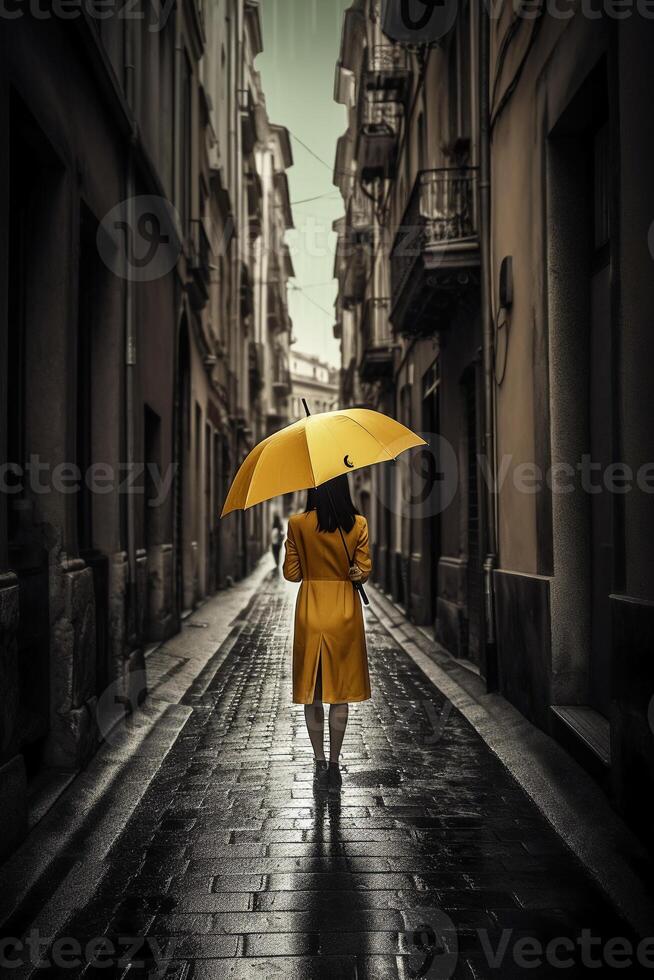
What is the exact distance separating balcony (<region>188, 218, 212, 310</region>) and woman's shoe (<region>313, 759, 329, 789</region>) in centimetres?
1004

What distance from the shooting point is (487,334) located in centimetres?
912


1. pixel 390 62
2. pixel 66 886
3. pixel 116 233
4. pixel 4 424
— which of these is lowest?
pixel 66 886

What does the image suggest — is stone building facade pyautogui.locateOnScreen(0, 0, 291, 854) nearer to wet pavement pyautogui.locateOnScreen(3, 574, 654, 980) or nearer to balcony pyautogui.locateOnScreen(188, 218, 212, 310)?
balcony pyautogui.locateOnScreen(188, 218, 212, 310)

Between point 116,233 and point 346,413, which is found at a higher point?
point 116,233

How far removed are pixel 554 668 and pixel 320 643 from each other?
6.25ft

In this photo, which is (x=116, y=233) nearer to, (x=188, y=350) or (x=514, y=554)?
(x=514, y=554)

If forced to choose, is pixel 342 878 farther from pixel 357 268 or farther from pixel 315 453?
pixel 357 268

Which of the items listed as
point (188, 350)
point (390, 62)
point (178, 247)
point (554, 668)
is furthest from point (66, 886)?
point (390, 62)

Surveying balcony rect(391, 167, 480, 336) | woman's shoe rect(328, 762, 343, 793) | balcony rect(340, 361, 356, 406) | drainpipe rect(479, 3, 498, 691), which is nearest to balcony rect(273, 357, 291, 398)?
balcony rect(340, 361, 356, 406)

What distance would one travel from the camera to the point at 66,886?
13.8ft

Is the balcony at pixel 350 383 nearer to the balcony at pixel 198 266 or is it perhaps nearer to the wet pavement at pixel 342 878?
the balcony at pixel 198 266

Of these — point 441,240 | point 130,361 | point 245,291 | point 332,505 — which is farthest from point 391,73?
point 332,505

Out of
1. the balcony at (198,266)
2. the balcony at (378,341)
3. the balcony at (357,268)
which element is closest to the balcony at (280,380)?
the balcony at (357,268)

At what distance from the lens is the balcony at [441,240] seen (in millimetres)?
10086
